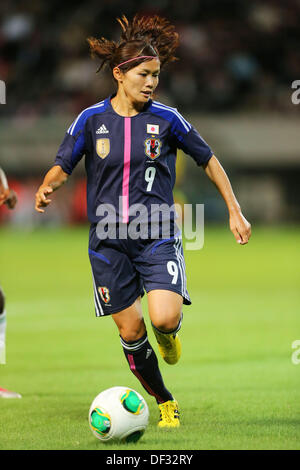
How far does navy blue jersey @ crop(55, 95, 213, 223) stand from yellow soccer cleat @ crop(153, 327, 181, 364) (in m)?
0.77

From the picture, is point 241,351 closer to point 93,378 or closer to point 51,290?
point 93,378

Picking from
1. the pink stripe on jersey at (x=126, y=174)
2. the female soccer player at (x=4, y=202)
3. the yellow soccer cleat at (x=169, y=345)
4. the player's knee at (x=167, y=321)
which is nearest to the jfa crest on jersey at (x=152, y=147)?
the pink stripe on jersey at (x=126, y=174)

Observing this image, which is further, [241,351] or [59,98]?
[59,98]

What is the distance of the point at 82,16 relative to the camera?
36688mm

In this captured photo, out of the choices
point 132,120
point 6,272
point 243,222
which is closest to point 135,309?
point 243,222

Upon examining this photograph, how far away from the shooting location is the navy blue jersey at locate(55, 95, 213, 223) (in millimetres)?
5281

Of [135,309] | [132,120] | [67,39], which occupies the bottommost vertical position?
[135,309]

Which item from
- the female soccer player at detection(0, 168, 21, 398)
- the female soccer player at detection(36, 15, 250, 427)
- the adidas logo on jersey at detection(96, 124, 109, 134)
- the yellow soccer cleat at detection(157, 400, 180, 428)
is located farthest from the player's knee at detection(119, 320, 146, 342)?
the female soccer player at detection(0, 168, 21, 398)

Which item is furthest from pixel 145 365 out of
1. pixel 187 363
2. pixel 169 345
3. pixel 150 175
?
pixel 187 363

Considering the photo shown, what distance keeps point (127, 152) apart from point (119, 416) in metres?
1.61

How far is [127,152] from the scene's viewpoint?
5.27 m

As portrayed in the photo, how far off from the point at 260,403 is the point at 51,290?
845cm

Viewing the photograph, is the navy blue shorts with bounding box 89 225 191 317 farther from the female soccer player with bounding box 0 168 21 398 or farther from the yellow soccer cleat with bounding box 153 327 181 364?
the female soccer player with bounding box 0 168 21 398

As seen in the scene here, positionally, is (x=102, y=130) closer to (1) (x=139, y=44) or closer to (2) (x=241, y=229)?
(1) (x=139, y=44)
